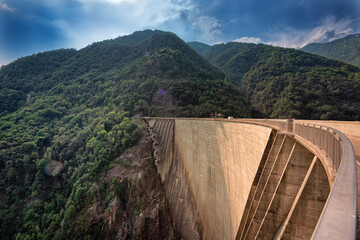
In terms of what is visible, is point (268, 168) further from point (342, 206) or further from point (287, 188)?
point (342, 206)

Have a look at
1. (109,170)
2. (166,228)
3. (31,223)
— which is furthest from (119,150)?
(31,223)

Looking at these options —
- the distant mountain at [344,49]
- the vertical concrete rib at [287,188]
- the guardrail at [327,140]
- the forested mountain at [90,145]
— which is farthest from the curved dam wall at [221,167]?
the distant mountain at [344,49]

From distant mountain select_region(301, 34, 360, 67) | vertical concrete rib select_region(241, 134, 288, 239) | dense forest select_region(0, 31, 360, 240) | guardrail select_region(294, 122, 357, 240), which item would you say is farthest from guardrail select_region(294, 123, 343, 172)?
distant mountain select_region(301, 34, 360, 67)

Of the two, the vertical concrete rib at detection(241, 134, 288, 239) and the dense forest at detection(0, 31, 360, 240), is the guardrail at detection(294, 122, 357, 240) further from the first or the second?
the dense forest at detection(0, 31, 360, 240)

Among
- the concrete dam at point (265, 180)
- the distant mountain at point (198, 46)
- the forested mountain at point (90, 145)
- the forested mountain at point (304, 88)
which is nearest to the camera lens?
the concrete dam at point (265, 180)

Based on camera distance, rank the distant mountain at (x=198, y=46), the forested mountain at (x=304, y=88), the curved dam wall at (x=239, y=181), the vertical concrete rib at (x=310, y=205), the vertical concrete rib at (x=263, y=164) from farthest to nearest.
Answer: the distant mountain at (x=198, y=46)
the forested mountain at (x=304, y=88)
the vertical concrete rib at (x=263, y=164)
the curved dam wall at (x=239, y=181)
the vertical concrete rib at (x=310, y=205)

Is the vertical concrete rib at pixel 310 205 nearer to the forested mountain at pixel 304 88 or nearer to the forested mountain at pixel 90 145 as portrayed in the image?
the forested mountain at pixel 90 145

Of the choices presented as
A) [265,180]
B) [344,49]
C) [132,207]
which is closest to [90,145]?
[132,207]
